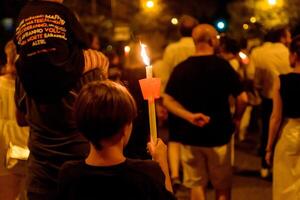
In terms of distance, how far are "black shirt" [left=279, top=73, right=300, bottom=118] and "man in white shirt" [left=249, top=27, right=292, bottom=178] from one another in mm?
3013

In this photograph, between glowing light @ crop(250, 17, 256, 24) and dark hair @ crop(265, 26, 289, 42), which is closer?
dark hair @ crop(265, 26, 289, 42)

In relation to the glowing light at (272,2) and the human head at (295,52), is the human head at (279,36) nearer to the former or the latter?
the human head at (295,52)

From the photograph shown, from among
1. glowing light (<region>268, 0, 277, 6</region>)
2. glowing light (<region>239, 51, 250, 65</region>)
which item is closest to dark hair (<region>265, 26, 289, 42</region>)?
glowing light (<region>239, 51, 250, 65</region>)

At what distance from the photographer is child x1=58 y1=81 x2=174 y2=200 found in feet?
7.13

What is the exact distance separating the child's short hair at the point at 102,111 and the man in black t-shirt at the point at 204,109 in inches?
126

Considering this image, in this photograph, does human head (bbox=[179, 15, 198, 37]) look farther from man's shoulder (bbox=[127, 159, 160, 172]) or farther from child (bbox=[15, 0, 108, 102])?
man's shoulder (bbox=[127, 159, 160, 172])

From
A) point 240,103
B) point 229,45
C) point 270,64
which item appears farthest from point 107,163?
point 229,45

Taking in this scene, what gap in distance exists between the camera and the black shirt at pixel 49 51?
9.53ft

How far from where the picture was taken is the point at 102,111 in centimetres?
216

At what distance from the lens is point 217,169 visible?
5594 millimetres

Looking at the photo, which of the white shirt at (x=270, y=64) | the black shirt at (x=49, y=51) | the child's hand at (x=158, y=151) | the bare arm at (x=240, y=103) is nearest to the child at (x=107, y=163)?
the child's hand at (x=158, y=151)

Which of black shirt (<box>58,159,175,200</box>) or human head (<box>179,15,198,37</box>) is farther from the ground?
human head (<box>179,15,198,37</box>)

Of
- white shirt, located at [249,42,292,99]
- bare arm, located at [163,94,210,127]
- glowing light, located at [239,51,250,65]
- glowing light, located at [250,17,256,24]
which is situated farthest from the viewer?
glowing light, located at [250,17,256,24]

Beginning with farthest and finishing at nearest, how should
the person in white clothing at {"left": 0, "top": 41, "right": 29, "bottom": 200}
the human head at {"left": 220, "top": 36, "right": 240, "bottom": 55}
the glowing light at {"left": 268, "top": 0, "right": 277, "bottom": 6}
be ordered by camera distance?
the glowing light at {"left": 268, "top": 0, "right": 277, "bottom": 6}
the human head at {"left": 220, "top": 36, "right": 240, "bottom": 55}
the person in white clothing at {"left": 0, "top": 41, "right": 29, "bottom": 200}
